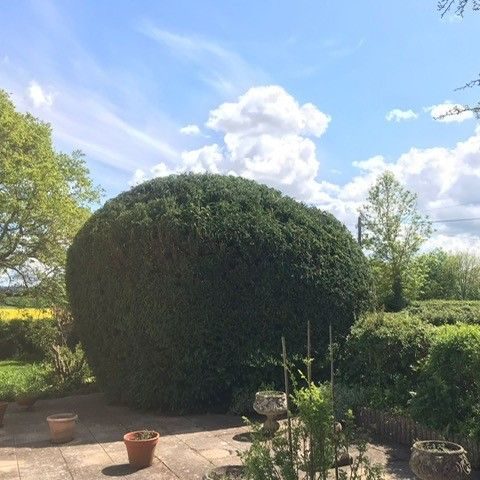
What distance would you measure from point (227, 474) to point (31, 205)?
1235cm

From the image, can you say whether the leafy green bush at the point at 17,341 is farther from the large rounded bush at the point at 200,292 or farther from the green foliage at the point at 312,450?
the green foliage at the point at 312,450

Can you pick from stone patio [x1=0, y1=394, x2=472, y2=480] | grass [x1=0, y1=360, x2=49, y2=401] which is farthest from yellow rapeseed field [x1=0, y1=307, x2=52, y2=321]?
stone patio [x1=0, y1=394, x2=472, y2=480]

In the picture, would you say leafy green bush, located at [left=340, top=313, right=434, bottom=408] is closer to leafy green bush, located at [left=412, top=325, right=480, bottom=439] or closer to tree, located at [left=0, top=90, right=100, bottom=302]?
leafy green bush, located at [left=412, top=325, right=480, bottom=439]

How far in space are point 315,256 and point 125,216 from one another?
10.0 ft

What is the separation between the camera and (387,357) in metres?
7.92

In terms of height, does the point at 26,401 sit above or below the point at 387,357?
below

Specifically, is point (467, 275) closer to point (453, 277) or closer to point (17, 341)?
point (453, 277)

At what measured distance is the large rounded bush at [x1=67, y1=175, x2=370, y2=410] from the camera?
830cm

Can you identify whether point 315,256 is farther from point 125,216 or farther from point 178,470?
point 178,470

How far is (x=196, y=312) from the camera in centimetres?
827

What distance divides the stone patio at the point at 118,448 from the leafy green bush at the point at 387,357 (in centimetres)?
101

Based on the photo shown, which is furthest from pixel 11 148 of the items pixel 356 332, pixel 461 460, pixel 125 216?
pixel 461 460

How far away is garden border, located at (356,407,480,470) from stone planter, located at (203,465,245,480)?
8.13 feet

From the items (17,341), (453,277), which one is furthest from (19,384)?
(453,277)
